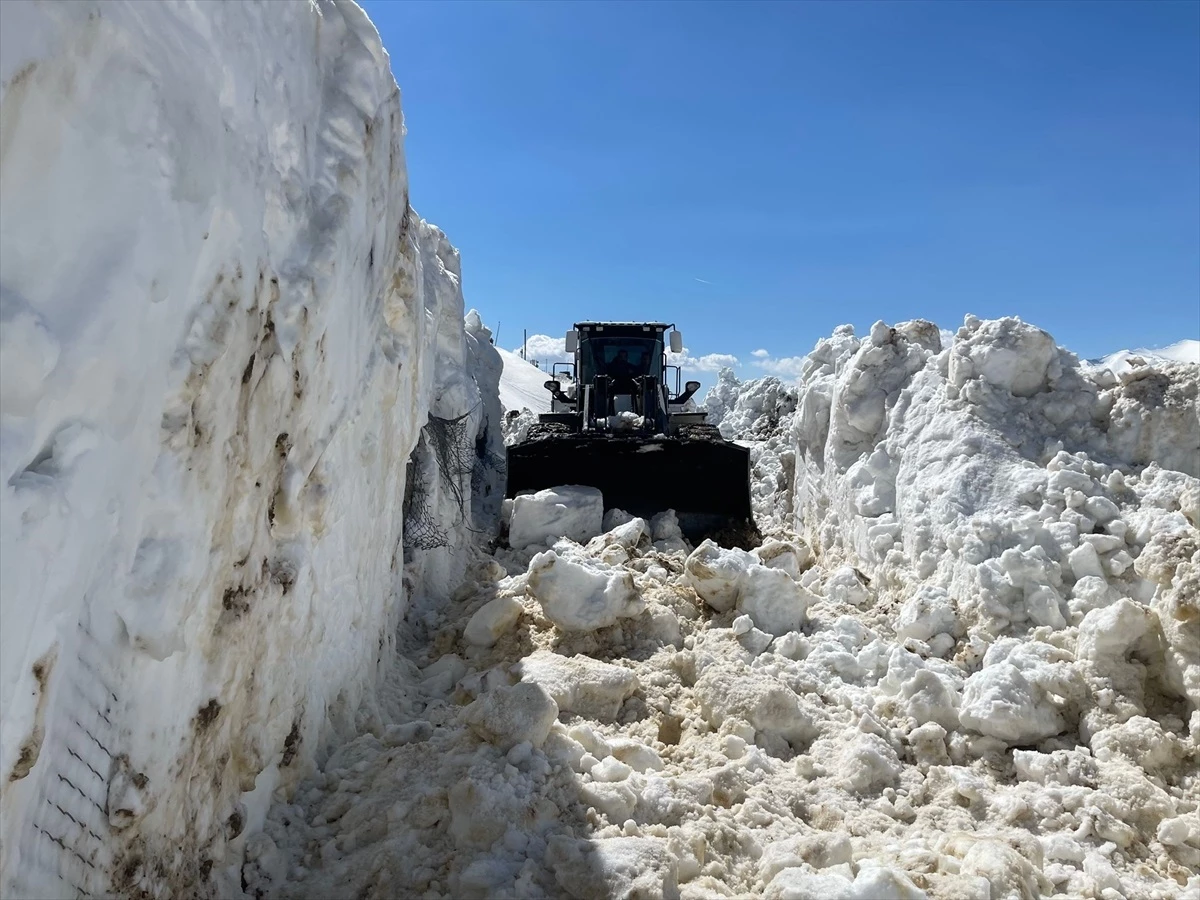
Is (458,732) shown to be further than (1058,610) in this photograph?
No

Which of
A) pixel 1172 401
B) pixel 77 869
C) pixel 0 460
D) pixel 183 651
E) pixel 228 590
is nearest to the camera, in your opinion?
pixel 0 460

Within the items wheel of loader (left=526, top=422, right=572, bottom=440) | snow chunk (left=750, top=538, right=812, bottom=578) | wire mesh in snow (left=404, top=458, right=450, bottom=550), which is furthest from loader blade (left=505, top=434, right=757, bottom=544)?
wire mesh in snow (left=404, top=458, right=450, bottom=550)

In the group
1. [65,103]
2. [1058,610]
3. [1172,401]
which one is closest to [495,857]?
[65,103]

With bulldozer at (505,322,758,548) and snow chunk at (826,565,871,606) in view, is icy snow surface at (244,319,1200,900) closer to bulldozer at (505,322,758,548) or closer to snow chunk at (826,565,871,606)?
snow chunk at (826,565,871,606)

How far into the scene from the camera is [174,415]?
233cm

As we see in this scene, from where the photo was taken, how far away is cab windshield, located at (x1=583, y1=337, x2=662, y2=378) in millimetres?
12367

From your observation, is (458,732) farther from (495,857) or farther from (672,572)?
(672,572)

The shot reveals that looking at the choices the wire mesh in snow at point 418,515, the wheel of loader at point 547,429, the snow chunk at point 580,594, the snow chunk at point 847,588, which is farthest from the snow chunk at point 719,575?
the wheel of loader at point 547,429

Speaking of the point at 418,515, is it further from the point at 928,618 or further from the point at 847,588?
the point at 928,618

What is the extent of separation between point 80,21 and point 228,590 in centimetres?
157

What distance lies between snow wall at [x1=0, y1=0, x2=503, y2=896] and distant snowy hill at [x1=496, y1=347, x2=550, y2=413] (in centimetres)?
1938

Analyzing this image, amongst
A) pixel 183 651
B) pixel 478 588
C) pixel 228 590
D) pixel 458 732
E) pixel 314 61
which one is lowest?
pixel 458 732

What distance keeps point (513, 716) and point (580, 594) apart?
1648 millimetres

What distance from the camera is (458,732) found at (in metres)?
3.79
